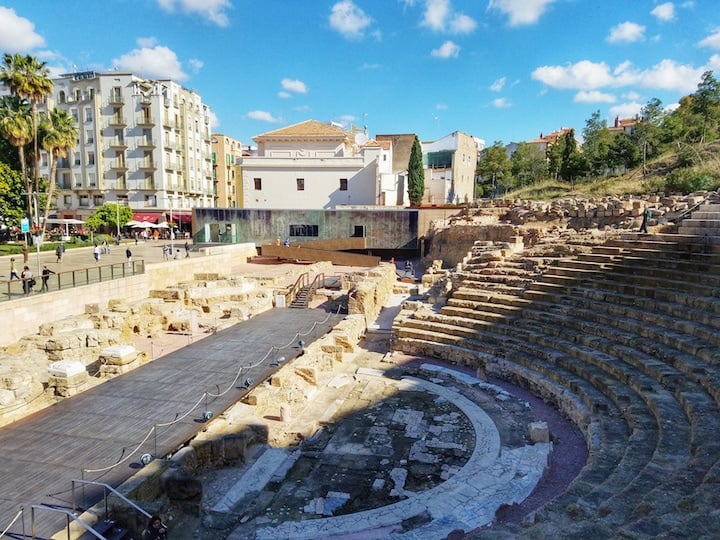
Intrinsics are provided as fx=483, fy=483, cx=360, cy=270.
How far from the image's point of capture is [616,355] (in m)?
11.4

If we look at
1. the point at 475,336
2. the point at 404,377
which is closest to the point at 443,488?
the point at 404,377

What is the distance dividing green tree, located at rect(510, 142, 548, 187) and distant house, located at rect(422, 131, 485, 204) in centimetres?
555

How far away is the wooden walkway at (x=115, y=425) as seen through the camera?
22.7ft

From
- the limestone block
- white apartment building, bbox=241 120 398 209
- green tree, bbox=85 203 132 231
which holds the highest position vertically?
white apartment building, bbox=241 120 398 209

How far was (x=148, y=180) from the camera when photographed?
49312 mm

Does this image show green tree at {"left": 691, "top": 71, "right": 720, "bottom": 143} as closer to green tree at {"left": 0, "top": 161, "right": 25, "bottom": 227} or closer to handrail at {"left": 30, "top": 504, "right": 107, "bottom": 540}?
handrail at {"left": 30, "top": 504, "right": 107, "bottom": 540}

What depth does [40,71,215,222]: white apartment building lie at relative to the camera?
48.7 meters

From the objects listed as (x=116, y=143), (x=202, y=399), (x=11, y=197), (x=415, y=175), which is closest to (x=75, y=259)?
(x=11, y=197)

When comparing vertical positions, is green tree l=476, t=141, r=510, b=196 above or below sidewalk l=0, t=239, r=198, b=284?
above

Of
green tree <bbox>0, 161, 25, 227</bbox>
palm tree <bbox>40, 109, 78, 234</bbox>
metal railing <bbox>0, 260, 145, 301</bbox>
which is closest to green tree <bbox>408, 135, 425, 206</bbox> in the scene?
palm tree <bbox>40, 109, 78, 234</bbox>

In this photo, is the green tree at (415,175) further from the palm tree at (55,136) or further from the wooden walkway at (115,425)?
the wooden walkway at (115,425)

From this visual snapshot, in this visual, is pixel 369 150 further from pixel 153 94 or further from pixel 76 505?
pixel 76 505

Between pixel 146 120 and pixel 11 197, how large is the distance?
1913 centimetres

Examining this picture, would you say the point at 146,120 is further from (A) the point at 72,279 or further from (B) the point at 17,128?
(A) the point at 72,279
